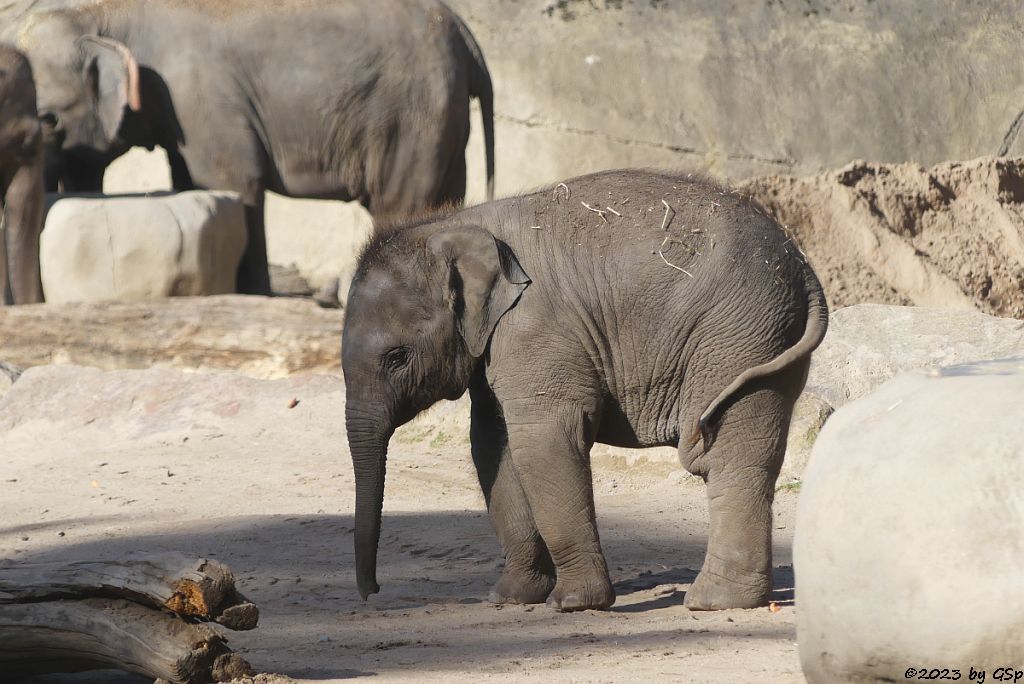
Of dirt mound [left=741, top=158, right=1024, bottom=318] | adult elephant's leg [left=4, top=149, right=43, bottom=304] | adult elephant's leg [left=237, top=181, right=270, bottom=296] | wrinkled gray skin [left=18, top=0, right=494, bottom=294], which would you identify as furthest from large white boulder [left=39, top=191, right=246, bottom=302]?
dirt mound [left=741, top=158, right=1024, bottom=318]

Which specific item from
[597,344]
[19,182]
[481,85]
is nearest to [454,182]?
[481,85]

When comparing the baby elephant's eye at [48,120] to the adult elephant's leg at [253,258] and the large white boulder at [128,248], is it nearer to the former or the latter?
the large white boulder at [128,248]

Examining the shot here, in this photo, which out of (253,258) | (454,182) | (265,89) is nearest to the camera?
(253,258)

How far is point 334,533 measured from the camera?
6.90 metres

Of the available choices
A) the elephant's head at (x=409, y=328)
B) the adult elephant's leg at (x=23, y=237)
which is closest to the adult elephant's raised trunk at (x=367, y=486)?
the elephant's head at (x=409, y=328)

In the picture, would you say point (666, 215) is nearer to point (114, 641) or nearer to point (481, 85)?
point (114, 641)

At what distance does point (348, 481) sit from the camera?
8258 mm

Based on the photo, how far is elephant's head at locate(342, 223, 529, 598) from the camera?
5.49 metres

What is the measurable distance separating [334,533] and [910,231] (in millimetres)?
5963

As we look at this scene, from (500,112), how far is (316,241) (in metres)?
2.47

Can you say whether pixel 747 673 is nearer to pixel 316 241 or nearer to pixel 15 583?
pixel 15 583

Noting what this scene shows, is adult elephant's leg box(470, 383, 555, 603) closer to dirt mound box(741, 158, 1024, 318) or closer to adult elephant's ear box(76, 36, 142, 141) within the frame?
dirt mound box(741, 158, 1024, 318)

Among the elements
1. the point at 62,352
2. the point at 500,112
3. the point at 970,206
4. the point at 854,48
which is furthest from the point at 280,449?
the point at 854,48

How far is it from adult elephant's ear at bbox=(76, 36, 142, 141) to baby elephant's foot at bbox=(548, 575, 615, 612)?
7.76 metres
